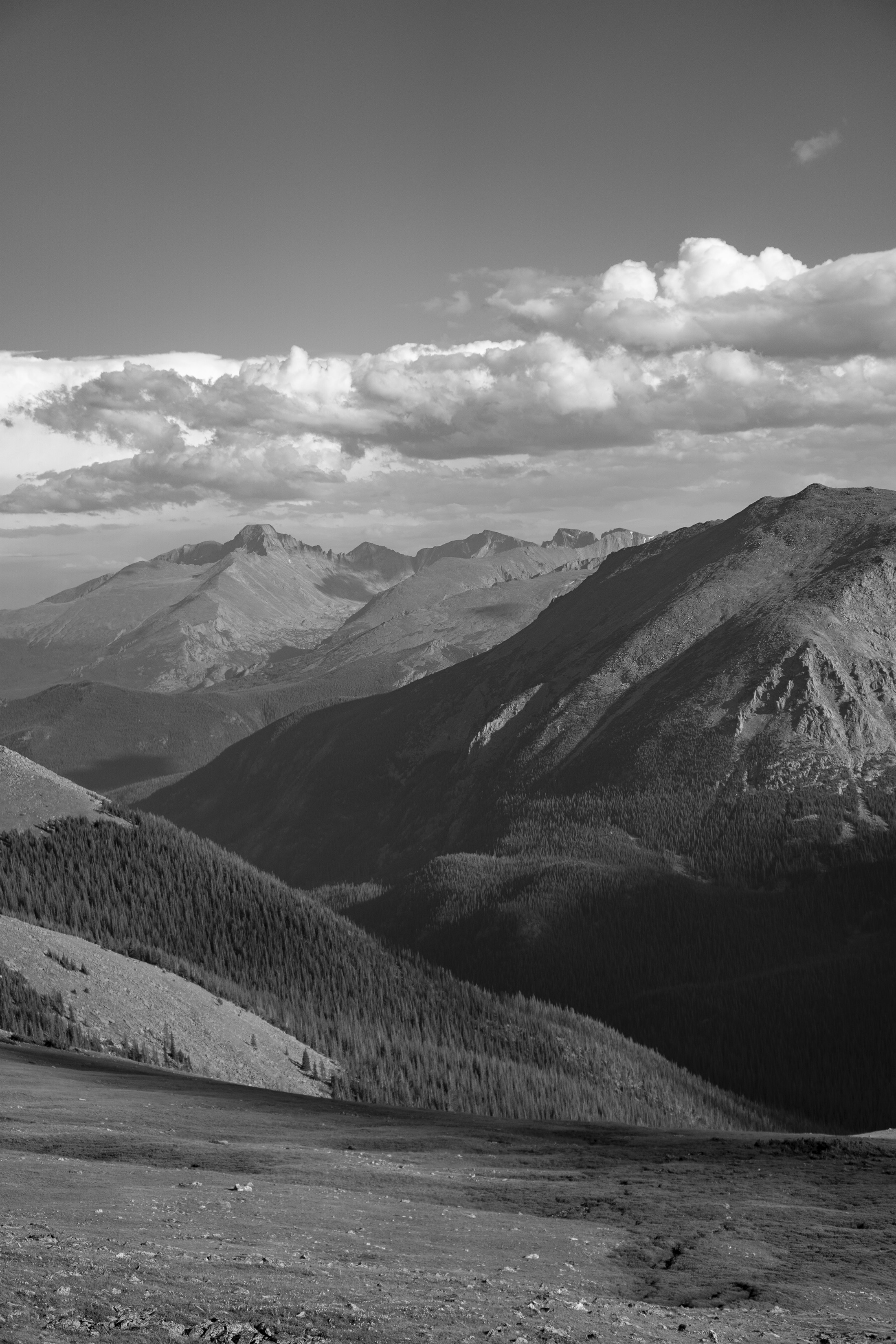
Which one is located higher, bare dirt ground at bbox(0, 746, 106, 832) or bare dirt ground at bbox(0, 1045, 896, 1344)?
bare dirt ground at bbox(0, 746, 106, 832)

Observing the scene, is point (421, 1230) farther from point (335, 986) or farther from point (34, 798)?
point (34, 798)

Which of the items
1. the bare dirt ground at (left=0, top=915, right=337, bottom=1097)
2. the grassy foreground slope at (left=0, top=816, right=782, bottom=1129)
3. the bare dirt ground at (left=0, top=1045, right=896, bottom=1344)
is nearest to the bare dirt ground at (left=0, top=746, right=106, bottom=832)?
the grassy foreground slope at (left=0, top=816, right=782, bottom=1129)

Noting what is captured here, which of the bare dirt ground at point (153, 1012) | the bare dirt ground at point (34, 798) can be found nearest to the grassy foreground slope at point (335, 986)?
the bare dirt ground at point (34, 798)

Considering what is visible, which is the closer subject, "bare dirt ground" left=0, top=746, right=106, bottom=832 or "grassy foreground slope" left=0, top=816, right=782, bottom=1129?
"grassy foreground slope" left=0, top=816, right=782, bottom=1129

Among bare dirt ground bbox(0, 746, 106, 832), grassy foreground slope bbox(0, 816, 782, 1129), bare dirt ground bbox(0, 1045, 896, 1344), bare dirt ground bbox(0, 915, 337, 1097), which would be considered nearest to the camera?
bare dirt ground bbox(0, 1045, 896, 1344)

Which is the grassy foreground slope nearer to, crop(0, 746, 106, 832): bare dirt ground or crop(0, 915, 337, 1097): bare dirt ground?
crop(0, 746, 106, 832): bare dirt ground

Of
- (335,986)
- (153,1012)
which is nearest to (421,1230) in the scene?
(153,1012)

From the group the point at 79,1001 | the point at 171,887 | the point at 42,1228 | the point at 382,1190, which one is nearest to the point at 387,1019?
the point at 171,887
